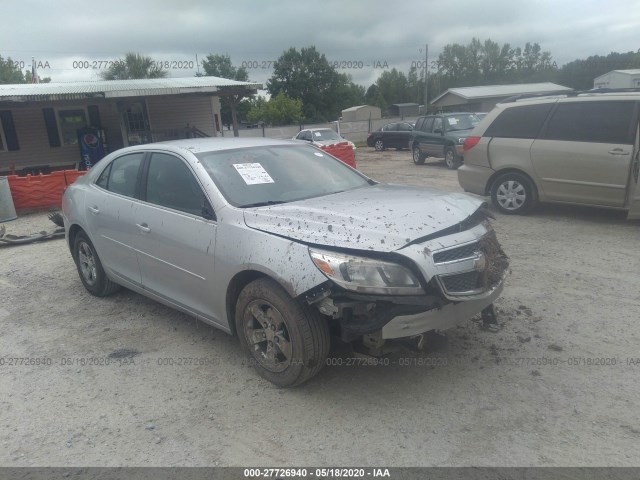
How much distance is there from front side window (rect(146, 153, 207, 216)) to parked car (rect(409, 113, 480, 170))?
12.4m

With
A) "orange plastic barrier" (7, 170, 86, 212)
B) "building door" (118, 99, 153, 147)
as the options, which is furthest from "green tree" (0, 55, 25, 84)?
"orange plastic barrier" (7, 170, 86, 212)

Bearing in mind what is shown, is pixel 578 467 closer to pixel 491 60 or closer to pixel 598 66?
pixel 598 66

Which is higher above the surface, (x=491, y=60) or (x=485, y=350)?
(x=491, y=60)

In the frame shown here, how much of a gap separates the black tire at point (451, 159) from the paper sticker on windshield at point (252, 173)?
12458 mm

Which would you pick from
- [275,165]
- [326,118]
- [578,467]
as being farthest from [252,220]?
[326,118]

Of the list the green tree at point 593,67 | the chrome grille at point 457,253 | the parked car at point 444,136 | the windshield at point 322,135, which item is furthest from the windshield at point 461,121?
the green tree at point 593,67

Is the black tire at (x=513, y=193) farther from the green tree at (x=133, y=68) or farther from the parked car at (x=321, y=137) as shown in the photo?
the green tree at (x=133, y=68)

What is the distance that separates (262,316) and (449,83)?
9056cm

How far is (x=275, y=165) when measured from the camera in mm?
4180

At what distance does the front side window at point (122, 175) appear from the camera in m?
4.51

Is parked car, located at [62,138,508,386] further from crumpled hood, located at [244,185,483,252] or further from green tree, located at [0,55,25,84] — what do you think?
green tree, located at [0,55,25,84]

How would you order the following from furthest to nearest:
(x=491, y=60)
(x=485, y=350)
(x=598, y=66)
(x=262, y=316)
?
(x=491, y=60), (x=598, y=66), (x=485, y=350), (x=262, y=316)

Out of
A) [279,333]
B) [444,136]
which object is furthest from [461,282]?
[444,136]

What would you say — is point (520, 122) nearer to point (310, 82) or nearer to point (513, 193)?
point (513, 193)
